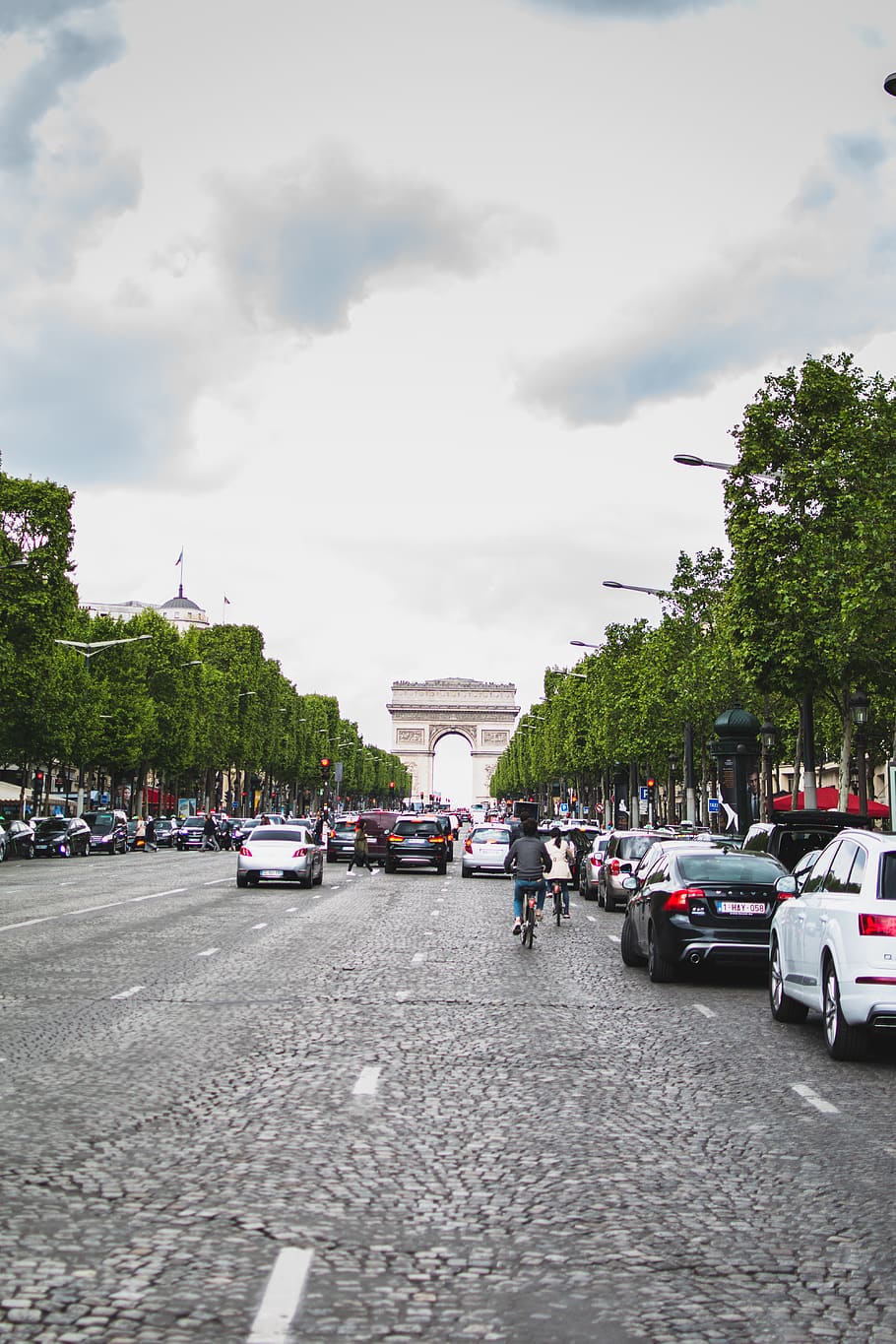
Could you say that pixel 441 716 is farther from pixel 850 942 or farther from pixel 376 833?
pixel 850 942

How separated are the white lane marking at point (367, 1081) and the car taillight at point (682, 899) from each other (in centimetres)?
686

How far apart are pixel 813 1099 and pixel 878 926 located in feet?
6.11

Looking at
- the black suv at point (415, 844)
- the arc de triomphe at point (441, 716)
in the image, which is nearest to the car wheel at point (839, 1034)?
the black suv at point (415, 844)

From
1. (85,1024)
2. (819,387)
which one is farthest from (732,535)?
(85,1024)

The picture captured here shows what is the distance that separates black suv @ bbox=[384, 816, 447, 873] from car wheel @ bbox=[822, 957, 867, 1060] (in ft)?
124

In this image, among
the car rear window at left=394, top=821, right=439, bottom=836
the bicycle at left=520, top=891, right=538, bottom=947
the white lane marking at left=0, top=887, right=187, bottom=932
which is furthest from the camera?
the car rear window at left=394, top=821, right=439, bottom=836

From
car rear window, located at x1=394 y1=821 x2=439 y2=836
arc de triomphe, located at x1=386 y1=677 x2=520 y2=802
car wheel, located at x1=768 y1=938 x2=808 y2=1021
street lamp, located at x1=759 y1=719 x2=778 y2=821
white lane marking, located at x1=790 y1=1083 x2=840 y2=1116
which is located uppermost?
arc de triomphe, located at x1=386 y1=677 x2=520 y2=802

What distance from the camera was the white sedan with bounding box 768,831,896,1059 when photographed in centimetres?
1111

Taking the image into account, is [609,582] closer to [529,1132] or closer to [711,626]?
[711,626]

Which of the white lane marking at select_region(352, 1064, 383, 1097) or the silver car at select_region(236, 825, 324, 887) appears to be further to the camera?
the silver car at select_region(236, 825, 324, 887)

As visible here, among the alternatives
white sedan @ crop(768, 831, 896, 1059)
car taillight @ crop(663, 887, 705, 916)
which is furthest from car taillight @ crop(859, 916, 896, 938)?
car taillight @ crop(663, 887, 705, 916)

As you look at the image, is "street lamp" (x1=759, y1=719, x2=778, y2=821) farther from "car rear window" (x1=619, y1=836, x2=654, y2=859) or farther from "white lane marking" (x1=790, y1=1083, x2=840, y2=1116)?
"white lane marking" (x1=790, y1=1083, x2=840, y2=1116)

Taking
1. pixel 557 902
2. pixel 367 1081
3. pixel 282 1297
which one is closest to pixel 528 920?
pixel 557 902

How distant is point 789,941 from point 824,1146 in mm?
5242
